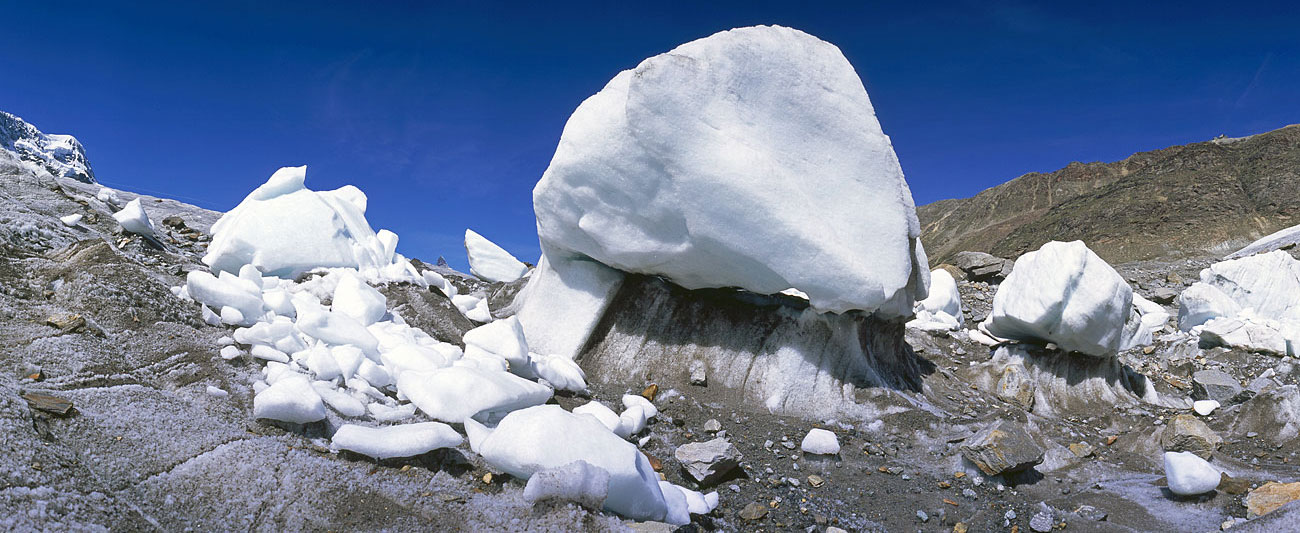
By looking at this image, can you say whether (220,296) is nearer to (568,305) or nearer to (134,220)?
(134,220)

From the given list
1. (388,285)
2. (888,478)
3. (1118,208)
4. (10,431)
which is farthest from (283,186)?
(1118,208)

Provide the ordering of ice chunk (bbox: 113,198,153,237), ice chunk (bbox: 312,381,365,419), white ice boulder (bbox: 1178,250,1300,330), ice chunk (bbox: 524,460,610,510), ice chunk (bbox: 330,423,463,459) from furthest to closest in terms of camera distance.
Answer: white ice boulder (bbox: 1178,250,1300,330) < ice chunk (bbox: 113,198,153,237) < ice chunk (bbox: 312,381,365,419) < ice chunk (bbox: 330,423,463,459) < ice chunk (bbox: 524,460,610,510)

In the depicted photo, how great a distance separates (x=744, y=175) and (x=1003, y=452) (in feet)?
12.0

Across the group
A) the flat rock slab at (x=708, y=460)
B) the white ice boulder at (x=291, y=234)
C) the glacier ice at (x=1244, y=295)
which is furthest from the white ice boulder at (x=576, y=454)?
the glacier ice at (x=1244, y=295)

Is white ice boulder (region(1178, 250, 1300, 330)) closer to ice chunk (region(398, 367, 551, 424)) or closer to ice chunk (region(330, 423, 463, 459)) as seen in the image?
ice chunk (region(398, 367, 551, 424))

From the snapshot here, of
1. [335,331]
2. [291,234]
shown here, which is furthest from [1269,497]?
[291,234]

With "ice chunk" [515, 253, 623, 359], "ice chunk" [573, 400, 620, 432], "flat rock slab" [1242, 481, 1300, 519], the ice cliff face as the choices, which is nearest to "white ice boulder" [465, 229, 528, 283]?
"ice chunk" [515, 253, 623, 359]

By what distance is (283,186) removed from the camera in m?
10.6

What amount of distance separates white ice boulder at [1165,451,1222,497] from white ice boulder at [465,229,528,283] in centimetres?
1073

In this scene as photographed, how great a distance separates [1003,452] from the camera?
651 centimetres

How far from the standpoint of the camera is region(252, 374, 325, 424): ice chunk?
509cm

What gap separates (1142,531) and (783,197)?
4245 mm

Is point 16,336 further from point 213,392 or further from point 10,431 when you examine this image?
point 10,431

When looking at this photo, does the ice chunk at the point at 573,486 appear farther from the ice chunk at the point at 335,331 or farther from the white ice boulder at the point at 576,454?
the ice chunk at the point at 335,331
